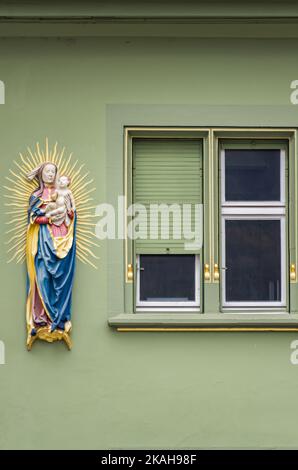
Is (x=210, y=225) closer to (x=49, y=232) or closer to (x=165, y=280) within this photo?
(x=165, y=280)

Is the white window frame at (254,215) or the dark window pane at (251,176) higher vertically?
the dark window pane at (251,176)

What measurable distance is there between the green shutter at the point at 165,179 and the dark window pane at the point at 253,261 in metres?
0.38

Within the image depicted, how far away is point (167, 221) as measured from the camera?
23.1 ft

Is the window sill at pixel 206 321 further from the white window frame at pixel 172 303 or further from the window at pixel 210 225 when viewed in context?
the white window frame at pixel 172 303

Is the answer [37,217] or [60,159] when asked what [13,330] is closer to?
[37,217]

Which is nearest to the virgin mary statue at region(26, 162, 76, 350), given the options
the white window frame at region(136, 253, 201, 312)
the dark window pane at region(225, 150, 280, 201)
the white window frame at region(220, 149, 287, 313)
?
the white window frame at region(136, 253, 201, 312)

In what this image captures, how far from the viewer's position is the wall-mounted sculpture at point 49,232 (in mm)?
6738

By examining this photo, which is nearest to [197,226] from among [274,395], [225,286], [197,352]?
[225,286]

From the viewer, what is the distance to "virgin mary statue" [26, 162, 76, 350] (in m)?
6.73

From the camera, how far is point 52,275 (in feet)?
22.0

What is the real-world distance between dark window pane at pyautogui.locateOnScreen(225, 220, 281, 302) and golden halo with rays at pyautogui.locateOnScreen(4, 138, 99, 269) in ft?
4.18

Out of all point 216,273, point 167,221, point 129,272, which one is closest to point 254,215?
point 216,273

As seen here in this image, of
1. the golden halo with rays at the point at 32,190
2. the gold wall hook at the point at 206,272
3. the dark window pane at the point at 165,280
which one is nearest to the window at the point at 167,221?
the dark window pane at the point at 165,280

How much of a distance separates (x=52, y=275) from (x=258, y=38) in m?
2.84
